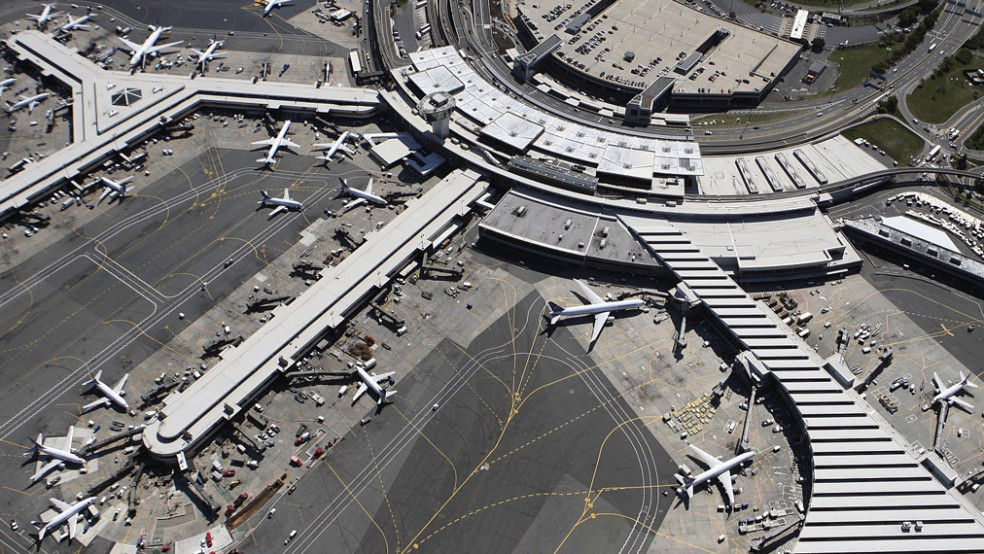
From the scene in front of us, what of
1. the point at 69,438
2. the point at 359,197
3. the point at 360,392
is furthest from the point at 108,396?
the point at 359,197

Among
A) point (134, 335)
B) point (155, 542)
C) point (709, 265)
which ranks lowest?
point (155, 542)

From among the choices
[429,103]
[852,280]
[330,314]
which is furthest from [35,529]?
[852,280]

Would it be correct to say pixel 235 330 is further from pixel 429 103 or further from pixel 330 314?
pixel 429 103

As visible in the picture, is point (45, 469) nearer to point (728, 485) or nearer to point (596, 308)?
point (596, 308)

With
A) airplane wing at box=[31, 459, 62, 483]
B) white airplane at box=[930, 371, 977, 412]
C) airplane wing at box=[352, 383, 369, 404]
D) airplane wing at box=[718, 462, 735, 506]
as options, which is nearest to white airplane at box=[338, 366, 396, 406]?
airplane wing at box=[352, 383, 369, 404]

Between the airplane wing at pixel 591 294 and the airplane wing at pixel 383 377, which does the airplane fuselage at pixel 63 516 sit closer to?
the airplane wing at pixel 383 377
